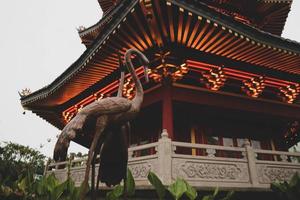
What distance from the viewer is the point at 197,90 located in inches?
314

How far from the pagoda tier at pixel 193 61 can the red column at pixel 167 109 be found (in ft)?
0.11

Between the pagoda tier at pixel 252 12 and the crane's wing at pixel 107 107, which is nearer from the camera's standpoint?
the crane's wing at pixel 107 107

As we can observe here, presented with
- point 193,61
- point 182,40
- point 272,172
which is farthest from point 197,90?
point 272,172

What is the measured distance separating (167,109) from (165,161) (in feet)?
6.70

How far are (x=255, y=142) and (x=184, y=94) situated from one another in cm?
397

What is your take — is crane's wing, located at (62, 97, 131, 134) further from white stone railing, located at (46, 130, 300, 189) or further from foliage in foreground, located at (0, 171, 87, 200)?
white stone railing, located at (46, 130, 300, 189)

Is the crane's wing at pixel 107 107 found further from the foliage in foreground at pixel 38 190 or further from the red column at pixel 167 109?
the red column at pixel 167 109

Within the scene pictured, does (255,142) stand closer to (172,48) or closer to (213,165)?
(213,165)

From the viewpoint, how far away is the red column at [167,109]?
22.6ft

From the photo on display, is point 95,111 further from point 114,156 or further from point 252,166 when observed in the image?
point 252,166

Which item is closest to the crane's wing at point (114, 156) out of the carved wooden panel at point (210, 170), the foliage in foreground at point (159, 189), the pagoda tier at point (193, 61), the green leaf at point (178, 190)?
the foliage in foreground at point (159, 189)

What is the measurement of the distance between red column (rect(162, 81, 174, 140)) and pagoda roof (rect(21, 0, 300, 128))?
4.10 ft

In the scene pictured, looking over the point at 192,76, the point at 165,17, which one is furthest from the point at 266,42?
the point at 165,17

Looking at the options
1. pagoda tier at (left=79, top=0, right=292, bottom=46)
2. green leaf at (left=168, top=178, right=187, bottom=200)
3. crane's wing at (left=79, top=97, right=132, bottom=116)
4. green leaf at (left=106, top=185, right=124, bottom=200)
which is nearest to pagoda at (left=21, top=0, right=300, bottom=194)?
green leaf at (left=168, top=178, right=187, bottom=200)
